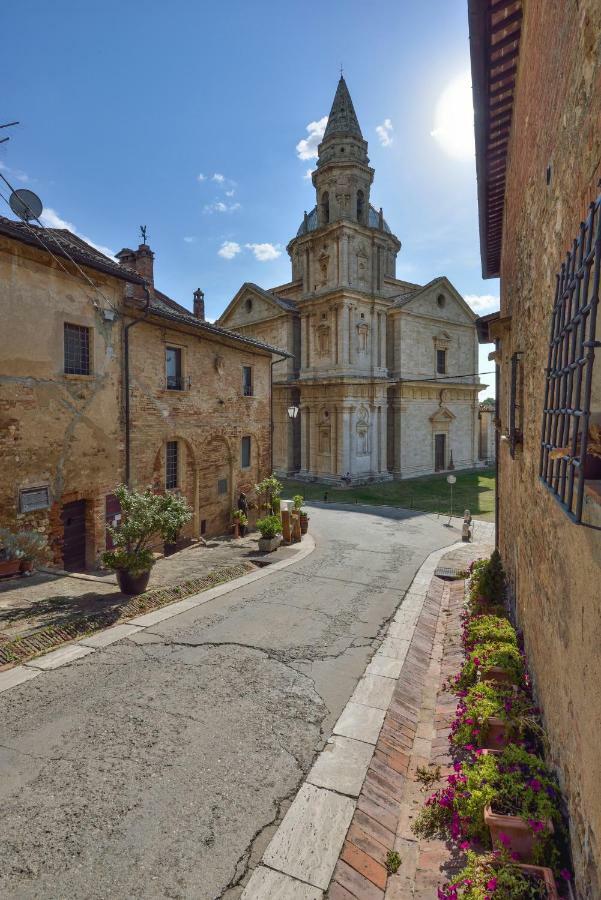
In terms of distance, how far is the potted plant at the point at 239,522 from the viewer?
1728cm

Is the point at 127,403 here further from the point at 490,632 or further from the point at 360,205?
the point at 360,205

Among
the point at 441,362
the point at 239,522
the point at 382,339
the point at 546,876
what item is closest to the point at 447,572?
the point at 239,522

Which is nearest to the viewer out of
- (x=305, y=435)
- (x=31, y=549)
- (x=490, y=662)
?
(x=490, y=662)

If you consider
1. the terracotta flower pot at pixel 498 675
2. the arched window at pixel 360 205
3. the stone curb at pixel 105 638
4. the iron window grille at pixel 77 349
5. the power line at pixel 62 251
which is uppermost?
the arched window at pixel 360 205

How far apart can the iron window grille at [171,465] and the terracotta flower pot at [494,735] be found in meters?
12.0

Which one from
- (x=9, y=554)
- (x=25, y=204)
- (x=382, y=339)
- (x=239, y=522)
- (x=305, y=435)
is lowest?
(x=239, y=522)

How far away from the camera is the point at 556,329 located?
131 inches

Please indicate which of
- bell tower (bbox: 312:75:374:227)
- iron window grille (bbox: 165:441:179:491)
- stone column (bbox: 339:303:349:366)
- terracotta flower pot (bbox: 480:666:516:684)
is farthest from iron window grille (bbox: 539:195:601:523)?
bell tower (bbox: 312:75:374:227)

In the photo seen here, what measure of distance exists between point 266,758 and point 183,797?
0.97 metres

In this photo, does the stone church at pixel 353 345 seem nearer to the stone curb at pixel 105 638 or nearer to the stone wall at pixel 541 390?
the stone curb at pixel 105 638

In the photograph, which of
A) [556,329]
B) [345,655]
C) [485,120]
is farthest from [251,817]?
[485,120]

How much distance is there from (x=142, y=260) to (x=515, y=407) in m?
14.2

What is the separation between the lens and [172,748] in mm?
5195

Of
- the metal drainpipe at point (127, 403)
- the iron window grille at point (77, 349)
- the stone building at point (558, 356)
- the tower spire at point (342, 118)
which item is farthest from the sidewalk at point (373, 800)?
the tower spire at point (342, 118)
